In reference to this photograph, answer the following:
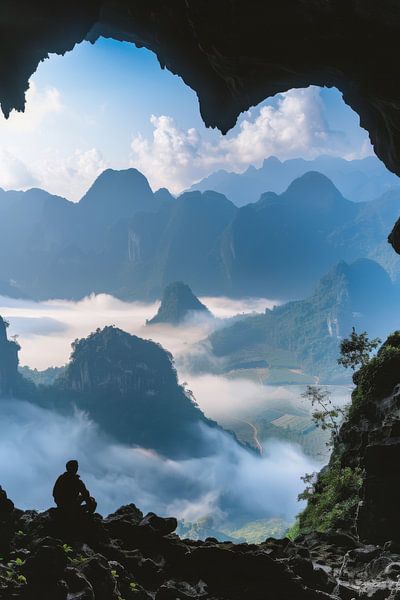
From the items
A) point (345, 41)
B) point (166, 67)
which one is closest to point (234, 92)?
point (166, 67)

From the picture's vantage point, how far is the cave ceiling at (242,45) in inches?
410

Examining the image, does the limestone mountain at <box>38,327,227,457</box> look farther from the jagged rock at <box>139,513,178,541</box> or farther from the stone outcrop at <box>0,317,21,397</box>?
the jagged rock at <box>139,513,178,541</box>

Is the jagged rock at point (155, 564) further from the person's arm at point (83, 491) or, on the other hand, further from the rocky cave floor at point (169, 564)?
the person's arm at point (83, 491)

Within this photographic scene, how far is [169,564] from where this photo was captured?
9.98m

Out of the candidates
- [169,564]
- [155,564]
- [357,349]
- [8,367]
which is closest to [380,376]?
[357,349]

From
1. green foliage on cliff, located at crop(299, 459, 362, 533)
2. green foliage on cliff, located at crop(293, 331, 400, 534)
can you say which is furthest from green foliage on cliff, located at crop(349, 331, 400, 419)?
green foliage on cliff, located at crop(299, 459, 362, 533)

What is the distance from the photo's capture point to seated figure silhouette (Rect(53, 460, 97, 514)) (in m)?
9.90

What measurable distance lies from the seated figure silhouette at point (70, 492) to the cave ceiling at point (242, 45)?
10981 millimetres

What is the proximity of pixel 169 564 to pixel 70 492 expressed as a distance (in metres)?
2.85

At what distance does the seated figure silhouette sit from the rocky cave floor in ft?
0.74

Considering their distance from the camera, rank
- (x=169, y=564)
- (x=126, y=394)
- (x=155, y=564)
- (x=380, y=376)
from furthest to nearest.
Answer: (x=126, y=394) → (x=380, y=376) → (x=169, y=564) → (x=155, y=564)

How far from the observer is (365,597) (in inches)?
343

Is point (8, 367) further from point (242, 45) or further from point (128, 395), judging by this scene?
point (242, 45)

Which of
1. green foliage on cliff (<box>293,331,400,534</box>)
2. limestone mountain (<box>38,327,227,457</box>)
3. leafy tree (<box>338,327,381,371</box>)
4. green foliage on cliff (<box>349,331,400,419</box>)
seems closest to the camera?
green foliage on cliff (<box>293,331,400,534</box>)
